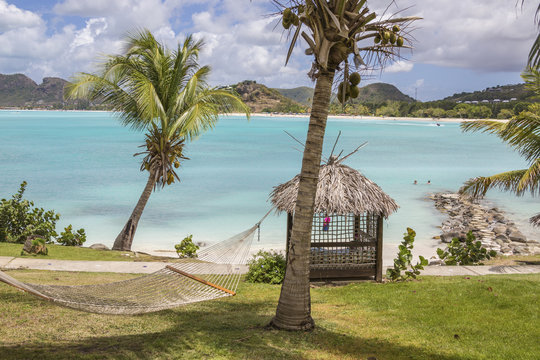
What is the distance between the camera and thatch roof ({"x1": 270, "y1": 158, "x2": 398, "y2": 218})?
5945 millimetres

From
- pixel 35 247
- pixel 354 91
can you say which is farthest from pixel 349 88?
pixel 35 247

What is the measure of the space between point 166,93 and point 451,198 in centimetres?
1292

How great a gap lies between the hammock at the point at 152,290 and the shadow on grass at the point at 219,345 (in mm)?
271

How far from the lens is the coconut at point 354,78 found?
367 cm

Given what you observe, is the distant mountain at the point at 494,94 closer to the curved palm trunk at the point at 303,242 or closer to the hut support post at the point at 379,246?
the hut support post at the point at 379,246

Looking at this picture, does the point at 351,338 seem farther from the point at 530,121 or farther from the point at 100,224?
the point at 100,224

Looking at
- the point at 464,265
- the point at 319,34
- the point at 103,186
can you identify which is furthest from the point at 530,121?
the point at 103,186

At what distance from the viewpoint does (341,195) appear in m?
5.99

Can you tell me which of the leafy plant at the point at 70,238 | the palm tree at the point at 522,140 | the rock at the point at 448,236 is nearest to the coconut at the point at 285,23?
the palm tree at the point at 522,140

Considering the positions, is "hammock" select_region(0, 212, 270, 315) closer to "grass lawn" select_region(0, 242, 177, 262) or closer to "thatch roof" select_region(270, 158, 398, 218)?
"thatch roof" select_region(270, 158, 398, 218)

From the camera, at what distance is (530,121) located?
6.41m

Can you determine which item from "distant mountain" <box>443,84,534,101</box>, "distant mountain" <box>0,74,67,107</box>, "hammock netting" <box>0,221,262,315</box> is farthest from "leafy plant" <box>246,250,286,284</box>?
"distant mountain" <box>0,74,67,107</box>

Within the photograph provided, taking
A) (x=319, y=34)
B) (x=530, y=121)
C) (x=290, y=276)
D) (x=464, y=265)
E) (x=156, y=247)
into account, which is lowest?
(x=156, y=247)

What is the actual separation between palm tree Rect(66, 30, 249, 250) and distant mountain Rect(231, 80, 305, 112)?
334 feet
